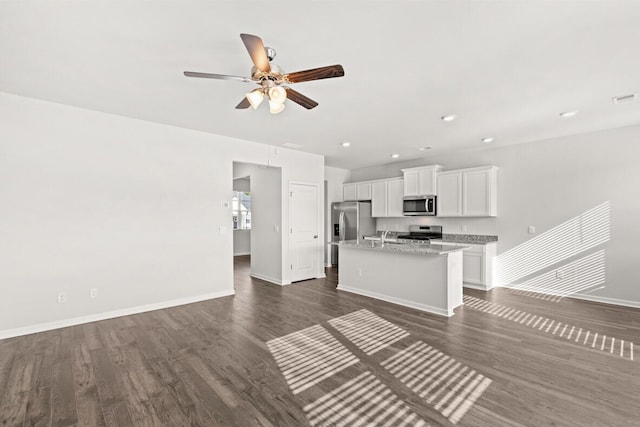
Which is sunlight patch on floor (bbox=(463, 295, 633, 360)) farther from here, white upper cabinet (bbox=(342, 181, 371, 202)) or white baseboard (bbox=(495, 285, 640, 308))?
white upper cabinet (bbox=(342, 181, 371, 202))

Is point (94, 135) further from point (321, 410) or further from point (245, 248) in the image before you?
point (245, 248)

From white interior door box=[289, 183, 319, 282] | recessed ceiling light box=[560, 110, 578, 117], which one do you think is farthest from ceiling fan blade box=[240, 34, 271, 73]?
recessed ceiling light box=[560, 110, 578, 117]

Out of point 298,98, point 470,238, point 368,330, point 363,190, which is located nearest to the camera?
point 298,98

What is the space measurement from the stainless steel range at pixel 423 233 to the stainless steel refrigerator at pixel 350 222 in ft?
3.25

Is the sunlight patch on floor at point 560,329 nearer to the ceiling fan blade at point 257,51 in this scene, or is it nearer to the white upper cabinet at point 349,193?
the white upper cabinet at point 349,193

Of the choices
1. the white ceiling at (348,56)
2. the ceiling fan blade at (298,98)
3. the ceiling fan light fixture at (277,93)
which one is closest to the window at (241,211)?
the white ceiling at (348,56)

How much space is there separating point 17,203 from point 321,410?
394 centimetres

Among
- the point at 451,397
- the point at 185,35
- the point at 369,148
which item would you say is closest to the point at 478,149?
the point at 369,148

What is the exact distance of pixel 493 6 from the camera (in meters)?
1.88

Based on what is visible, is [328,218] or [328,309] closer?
[328,309]

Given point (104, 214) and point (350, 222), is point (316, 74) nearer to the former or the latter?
point (104, 214)

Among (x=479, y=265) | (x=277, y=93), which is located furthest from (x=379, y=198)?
(x=277, y=93)

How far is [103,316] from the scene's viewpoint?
150 inches

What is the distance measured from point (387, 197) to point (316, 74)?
5169 mm
